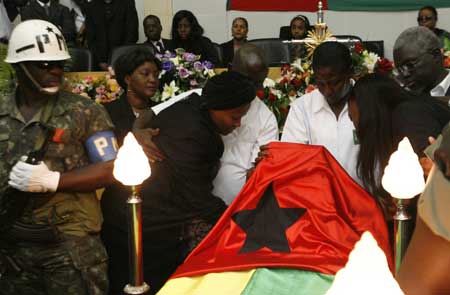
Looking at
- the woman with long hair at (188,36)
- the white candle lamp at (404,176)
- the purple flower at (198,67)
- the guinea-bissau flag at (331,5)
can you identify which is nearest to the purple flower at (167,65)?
the purple flower at (198,67)

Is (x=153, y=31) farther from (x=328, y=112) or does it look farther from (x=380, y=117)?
(x=380, y=117)

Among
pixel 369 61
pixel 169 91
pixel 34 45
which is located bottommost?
pixel 169 91

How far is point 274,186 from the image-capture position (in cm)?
238

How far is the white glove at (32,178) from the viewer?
2250 mm

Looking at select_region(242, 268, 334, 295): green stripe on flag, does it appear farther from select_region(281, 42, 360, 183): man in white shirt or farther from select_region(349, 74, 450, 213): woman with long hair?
select_region(281, 42, 360, 183): man in white shirt

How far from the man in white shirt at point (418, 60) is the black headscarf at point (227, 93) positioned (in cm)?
62

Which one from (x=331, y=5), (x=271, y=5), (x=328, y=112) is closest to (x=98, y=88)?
(x=328, y=112)

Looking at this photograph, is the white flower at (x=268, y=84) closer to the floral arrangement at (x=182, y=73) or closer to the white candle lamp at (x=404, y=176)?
the floral arrangement at (x=182, y=73)

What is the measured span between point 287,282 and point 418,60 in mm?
1150

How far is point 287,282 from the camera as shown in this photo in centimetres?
200

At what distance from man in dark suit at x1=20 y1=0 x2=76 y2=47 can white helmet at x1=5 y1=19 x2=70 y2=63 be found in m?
4.82

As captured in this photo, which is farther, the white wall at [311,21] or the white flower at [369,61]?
the white wall at [311,21]

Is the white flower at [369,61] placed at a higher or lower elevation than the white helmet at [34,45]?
lower

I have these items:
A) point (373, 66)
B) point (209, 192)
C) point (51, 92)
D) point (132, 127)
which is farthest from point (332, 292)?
point (373, 66)
